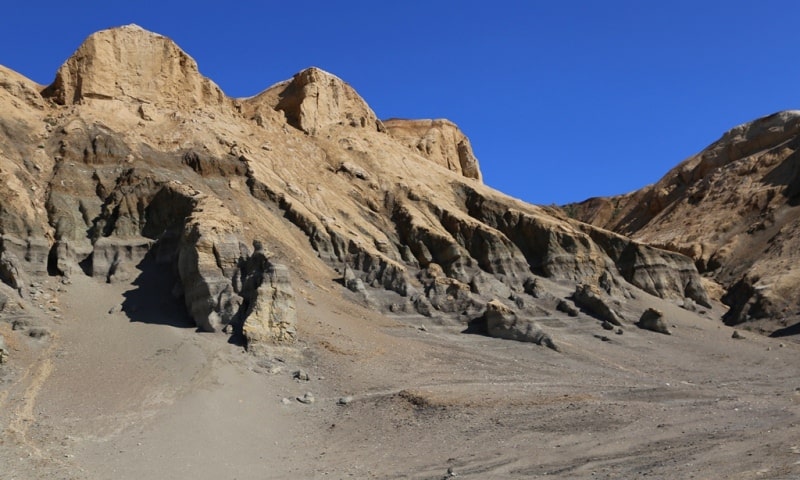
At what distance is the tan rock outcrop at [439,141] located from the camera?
2441 inches

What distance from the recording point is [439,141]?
63.7m

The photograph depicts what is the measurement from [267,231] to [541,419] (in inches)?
763

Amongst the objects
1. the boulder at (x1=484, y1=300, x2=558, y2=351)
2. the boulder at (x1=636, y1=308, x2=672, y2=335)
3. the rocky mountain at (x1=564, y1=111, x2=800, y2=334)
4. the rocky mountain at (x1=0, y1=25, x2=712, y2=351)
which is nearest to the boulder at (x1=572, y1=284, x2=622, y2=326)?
the boulder at (x1=636, y1=308, x2=672, y2=335)

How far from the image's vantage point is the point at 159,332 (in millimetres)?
28031

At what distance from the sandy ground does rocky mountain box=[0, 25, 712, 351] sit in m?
2.05

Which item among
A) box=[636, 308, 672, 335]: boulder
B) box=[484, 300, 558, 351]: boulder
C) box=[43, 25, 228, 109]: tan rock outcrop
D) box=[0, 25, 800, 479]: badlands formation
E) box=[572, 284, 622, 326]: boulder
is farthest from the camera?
box=[43, 25, 228, 109]: tan rock outcrop

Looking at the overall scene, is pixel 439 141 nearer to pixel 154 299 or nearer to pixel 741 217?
pixel 741 217

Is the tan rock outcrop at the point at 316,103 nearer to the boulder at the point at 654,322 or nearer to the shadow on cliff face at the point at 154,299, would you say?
the shadow on cliff face at the point at 154,299

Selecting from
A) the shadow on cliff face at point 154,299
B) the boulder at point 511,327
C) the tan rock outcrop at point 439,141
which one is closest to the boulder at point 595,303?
the boulder at point 511,327

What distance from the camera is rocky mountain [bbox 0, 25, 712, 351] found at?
3150 centimetres

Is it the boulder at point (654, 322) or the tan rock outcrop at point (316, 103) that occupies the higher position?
the tan rock outcrop at point (316, 103)

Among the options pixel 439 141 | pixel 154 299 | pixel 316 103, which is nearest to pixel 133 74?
pixel 316 103

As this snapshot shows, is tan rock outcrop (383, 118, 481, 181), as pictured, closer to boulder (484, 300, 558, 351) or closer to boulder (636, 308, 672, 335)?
boulder (636, 308, 672, 335)

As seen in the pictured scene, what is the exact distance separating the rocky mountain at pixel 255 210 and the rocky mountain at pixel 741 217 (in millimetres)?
4682
